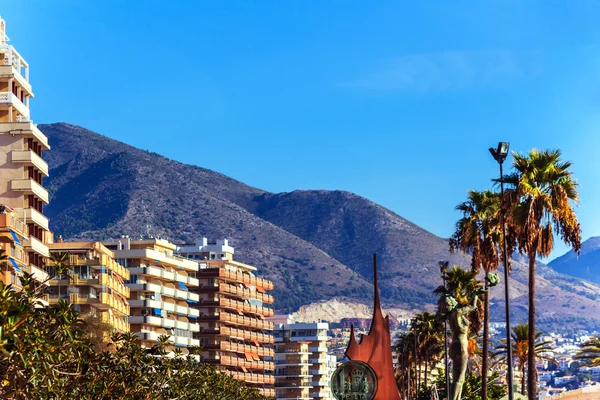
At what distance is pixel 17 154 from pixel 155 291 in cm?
5197

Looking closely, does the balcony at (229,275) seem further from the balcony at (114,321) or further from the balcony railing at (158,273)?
the balcony at (114,321)

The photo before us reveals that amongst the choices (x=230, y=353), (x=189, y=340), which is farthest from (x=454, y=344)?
(x=230, y=353)

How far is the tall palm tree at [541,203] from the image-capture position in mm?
55062

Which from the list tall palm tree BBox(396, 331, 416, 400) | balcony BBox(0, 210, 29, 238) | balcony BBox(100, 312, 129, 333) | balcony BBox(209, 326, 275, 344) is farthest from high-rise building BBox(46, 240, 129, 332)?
balcony BBox(209, 326, 275, 344)

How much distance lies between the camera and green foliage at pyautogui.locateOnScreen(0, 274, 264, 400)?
28875 mm

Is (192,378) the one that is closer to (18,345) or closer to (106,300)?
(106,300)

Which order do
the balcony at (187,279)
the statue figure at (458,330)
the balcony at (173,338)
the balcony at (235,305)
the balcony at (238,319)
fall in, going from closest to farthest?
1. the statue figure at (458,330)
2. the balcony at (173,338)
3. the balcony at (187,279)
4. the balcony at (238,319)
5. the balcony at (235,305)

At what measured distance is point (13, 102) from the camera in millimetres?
Result: 86312

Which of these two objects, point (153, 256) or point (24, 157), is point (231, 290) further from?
point (24, 157)

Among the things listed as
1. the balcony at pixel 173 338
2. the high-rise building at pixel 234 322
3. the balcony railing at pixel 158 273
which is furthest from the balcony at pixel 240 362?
the balcony railing at pixel 158 273

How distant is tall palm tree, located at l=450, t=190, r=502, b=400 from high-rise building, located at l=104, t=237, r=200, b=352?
5974 cm

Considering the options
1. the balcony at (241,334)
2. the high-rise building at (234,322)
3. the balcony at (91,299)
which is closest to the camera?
the balcony at (91,299)

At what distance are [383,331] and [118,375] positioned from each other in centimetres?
1261

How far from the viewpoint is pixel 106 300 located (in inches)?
4264
